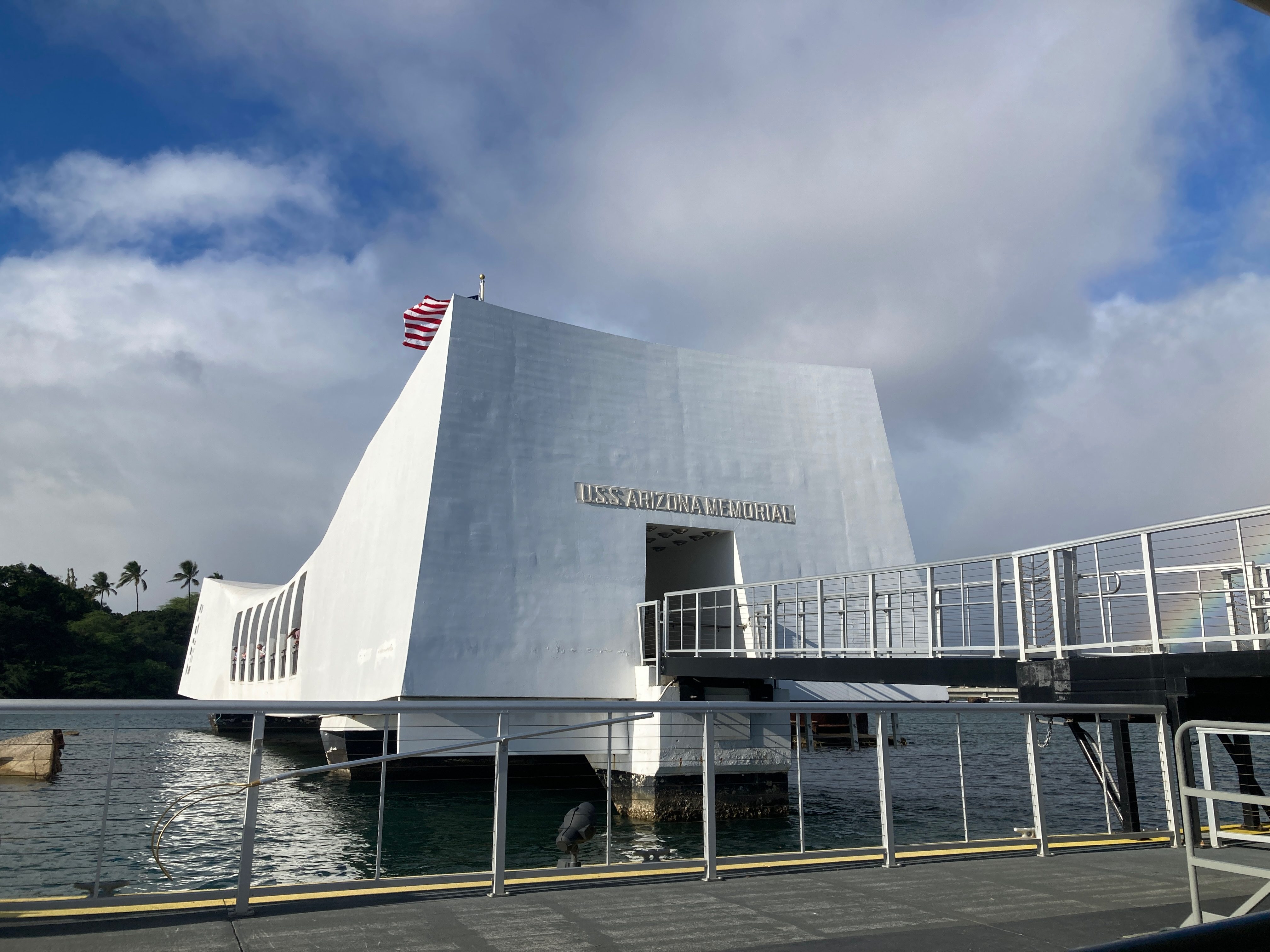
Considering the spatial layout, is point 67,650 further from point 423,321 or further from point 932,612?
point 932,612

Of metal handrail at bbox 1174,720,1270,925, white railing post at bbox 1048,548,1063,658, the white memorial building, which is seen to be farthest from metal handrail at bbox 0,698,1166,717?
the white memorial building

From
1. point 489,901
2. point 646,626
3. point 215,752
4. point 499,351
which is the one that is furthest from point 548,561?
point 489,901

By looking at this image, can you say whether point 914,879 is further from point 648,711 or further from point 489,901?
point 489,901

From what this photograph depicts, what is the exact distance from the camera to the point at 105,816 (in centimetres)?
430

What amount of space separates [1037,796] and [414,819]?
11.6 m

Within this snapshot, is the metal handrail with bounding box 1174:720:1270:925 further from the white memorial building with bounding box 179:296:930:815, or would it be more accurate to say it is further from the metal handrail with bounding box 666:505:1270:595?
the white memorial building with bounding box 179:296:930:815

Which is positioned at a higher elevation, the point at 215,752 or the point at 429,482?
the point at 429,482

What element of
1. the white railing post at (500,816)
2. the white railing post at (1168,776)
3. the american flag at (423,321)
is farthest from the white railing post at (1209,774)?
the american flag at (423,321)

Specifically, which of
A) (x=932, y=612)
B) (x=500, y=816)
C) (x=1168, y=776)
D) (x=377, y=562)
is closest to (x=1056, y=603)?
(x=1168, y=776)

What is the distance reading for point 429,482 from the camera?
1627 centimetres

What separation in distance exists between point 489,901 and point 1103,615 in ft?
24.2

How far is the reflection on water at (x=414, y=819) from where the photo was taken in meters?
7.48

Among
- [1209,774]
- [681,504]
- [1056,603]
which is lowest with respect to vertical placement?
[1209,774]

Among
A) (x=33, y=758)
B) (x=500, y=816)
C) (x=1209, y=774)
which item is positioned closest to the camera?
(x=500, y=816)
